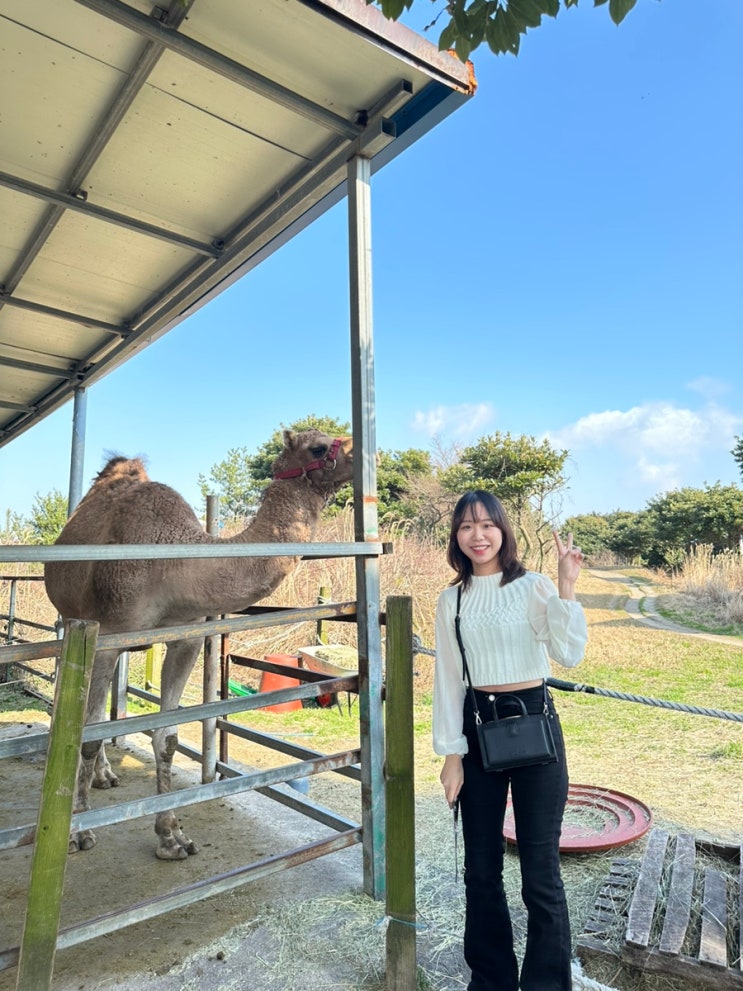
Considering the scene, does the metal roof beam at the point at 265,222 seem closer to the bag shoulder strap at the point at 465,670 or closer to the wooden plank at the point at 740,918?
the bag shoulder strap at the point at 465,670

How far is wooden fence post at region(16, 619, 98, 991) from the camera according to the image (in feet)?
5.66

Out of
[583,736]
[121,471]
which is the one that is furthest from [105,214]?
[583,736]

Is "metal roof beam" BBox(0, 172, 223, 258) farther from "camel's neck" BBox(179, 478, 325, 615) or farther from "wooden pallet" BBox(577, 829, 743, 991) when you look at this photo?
"wooden pallet" BBox(577, 829, 743, 991)

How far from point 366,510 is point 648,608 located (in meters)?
16.2

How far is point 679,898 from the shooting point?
270 cm

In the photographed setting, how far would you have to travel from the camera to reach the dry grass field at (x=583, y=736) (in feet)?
8.19

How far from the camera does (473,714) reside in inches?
86.1

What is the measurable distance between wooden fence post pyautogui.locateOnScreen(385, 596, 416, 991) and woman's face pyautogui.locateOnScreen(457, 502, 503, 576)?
304 mm

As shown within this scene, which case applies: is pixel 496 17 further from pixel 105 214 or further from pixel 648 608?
pixel 648 608

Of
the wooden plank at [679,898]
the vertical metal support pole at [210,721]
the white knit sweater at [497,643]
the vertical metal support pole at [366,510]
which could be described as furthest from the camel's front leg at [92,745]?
the wooden plank at [679,898]

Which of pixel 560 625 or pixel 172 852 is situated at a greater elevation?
pixel 560 625

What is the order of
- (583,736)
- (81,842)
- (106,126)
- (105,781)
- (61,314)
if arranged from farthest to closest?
1. (583,736)
2. (61,314)
3. (105,781)
4. (81,842)
5. (106,126)

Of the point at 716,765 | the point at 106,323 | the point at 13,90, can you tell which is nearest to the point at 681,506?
the point at 716,765

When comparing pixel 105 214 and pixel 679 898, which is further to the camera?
pixel 105 214
